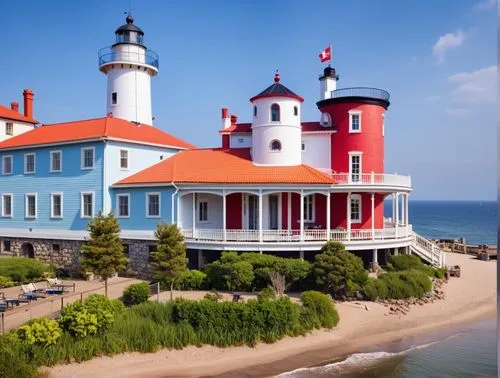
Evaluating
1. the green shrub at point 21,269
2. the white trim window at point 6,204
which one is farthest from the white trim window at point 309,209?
the white trim window at point 6,204

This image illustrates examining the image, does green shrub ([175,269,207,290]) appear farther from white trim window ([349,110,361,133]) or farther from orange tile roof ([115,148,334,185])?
white trim window ([349,110,361,133])

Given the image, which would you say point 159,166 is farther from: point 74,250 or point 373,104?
point 373,104

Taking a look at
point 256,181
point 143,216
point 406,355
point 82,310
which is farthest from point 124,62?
point 406,355

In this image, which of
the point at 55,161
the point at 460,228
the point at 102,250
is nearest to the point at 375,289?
the point at 102,250

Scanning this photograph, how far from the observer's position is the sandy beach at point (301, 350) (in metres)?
12.5

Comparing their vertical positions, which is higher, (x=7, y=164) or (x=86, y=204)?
(x=7, y=164)

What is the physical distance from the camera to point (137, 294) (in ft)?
55.7

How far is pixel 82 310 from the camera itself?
1340 centimetres

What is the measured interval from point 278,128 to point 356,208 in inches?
211

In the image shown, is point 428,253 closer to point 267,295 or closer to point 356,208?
point 356,208

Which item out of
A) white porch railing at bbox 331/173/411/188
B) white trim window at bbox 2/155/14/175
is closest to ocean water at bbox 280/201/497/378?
white porch railing at bbox 331/173/411/188

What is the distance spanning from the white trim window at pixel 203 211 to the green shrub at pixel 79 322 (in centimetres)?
1020

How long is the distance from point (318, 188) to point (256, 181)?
270cm

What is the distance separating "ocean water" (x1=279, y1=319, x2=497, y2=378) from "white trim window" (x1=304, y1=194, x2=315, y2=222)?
28.1 ft
